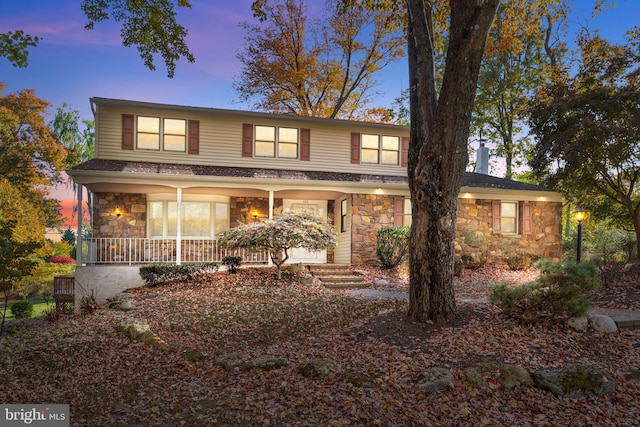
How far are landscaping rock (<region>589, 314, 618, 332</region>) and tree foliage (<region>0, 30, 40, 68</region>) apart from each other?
28.4 feet

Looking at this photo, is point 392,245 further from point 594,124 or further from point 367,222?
point 594,124

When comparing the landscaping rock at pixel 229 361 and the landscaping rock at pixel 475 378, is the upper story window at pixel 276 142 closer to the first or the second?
the landscaping rock at pixel 229 361

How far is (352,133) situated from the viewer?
15.2m

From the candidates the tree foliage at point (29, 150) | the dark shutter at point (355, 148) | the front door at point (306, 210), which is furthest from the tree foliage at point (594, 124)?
the tree foliage at point (29, 150)

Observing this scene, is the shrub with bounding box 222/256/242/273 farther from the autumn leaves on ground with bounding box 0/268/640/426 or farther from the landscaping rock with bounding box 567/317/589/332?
the landscaping rock with bounding box 567/317/589/332

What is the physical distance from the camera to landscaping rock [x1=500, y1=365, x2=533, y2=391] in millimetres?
4133

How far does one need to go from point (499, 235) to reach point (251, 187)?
348 inches

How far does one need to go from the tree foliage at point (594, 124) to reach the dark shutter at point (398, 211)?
4.15 metres

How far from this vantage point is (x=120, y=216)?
43.6 ft

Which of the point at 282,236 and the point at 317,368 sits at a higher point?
the point at 282,236

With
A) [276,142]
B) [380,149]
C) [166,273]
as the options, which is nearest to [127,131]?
[276,142]

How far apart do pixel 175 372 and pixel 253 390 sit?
4.27ft

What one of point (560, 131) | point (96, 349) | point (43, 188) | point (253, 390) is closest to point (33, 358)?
point (96, 349)

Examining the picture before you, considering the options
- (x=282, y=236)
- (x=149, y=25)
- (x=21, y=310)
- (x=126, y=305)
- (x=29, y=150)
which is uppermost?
Answer: (x=149, y=25)
